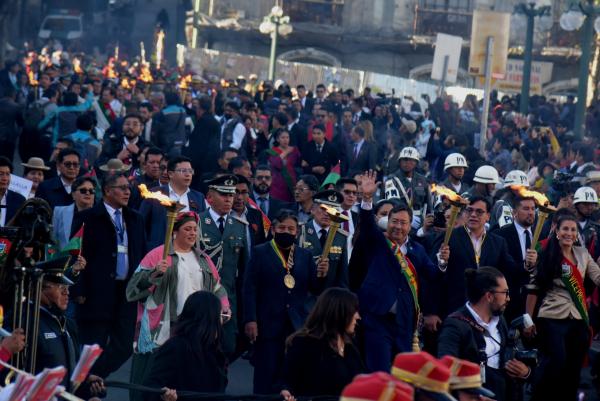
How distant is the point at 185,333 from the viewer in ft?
28.1

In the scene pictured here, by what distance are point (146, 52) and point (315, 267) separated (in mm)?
53207

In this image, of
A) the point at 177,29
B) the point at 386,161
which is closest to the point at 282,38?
the point at 177,29

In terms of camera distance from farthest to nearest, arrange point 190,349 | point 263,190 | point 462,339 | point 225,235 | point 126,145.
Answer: point 126,145, point 263,190, point 225,235, point 462,339, point 190,349

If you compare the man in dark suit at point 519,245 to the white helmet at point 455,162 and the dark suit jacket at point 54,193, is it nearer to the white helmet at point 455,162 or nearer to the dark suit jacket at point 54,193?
the white helmet at point 455,162

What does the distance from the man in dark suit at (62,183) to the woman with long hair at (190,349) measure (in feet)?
14.1

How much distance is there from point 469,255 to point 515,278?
73 centimetres

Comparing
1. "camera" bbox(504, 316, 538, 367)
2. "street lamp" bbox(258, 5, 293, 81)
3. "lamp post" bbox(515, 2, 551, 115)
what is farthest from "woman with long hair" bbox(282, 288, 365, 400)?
"street lamp" bbox(258, 5, 293, 81)

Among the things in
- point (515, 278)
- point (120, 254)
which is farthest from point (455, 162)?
point (120, 254)

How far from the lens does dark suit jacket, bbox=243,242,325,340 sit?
36.5 feet

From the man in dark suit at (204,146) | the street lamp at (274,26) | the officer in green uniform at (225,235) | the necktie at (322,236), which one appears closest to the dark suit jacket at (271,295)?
the officer in green uniform at (225,235)

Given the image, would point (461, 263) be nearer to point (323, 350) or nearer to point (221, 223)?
point (221, 223)

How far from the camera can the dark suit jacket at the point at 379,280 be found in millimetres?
10820

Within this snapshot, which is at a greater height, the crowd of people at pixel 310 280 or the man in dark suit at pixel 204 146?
the crowd of people at pixel 310 280

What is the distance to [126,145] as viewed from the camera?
15758mm
